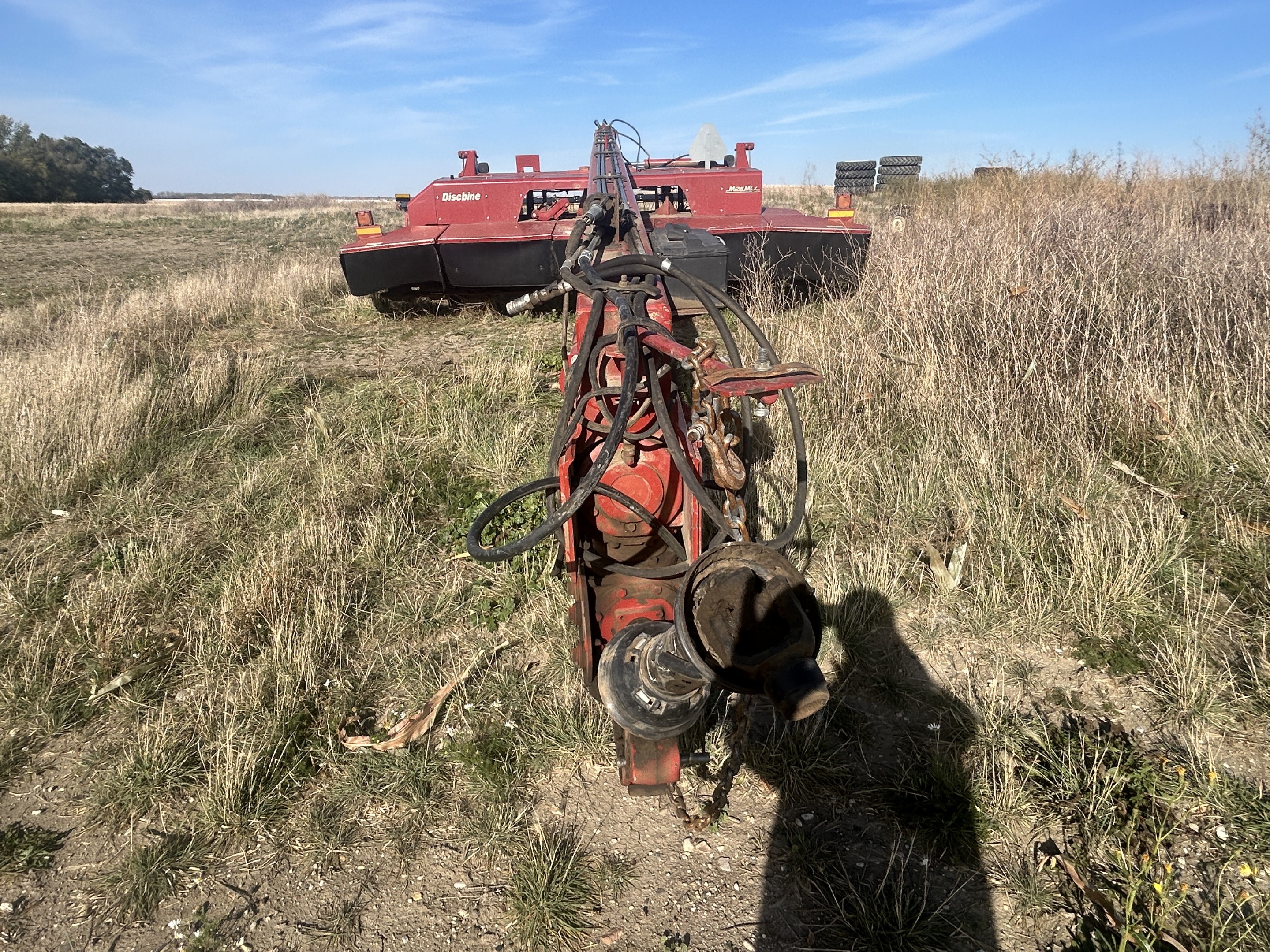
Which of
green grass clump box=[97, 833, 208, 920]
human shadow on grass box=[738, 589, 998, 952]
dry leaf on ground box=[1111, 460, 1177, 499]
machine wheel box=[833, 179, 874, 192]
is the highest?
machine wheel box=[833, 179, 874, 192]

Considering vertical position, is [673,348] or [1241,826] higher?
[673,348]

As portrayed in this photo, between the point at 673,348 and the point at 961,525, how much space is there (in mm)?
2297

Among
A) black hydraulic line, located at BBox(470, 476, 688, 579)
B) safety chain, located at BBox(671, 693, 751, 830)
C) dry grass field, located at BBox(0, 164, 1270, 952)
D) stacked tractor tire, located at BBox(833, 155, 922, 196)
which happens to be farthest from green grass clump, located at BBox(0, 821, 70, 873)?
stacked tractor tire, located at BBox(833, 155, 922, 196)

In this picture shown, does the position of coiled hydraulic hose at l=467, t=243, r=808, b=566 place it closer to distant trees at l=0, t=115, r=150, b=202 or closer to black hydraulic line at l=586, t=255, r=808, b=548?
black hydraulic line at l=586, t=255, r=808, b=548

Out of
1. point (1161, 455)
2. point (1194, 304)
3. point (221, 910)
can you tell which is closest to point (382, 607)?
point (221, 910)

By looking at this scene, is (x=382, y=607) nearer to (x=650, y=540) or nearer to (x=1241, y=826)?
(x=650, y=540)

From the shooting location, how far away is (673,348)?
1.65 metres

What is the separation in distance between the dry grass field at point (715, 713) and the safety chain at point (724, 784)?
5 cm

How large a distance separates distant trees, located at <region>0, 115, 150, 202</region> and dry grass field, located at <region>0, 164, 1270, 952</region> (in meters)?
49.1

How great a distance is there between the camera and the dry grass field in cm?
197

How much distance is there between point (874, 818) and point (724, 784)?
0.46 metres

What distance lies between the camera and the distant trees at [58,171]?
40.1 meters

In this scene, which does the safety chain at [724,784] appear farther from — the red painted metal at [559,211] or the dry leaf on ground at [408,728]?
the red painted metal at [559,211]

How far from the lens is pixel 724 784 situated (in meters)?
2.29
